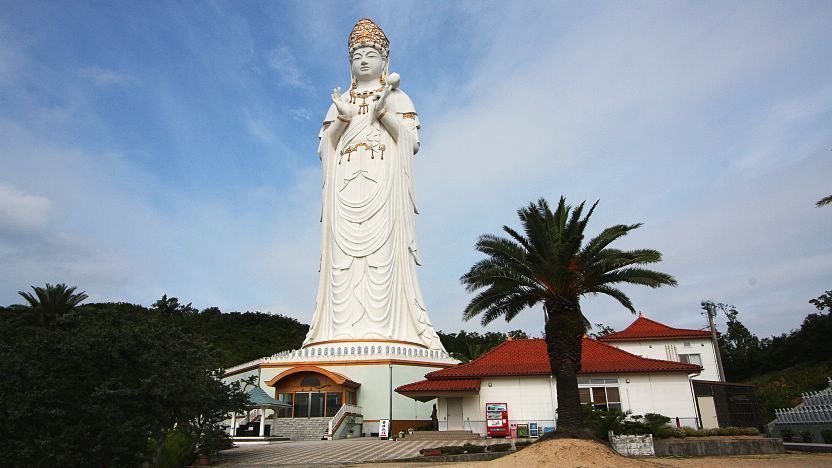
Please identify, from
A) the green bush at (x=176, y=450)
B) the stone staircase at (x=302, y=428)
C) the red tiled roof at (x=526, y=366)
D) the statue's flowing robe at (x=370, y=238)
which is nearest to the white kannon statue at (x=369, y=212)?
the statue's flowing robe at (x=370, y=238)

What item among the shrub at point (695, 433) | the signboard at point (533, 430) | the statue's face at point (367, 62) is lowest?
the shrub at point (695, 433)

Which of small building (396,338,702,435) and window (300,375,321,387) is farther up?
window (300,375,321,387)

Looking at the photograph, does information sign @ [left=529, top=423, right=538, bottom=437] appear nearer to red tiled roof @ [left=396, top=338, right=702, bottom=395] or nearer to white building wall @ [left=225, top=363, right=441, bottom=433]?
red tiled roof @ [left=396, top=338, right=702, bottom=395]

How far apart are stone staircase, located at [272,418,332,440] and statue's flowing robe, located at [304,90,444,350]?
256 inches

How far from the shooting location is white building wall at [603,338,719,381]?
33406 mm

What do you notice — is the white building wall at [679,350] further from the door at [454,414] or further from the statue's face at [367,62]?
the statue's face at [367,62]

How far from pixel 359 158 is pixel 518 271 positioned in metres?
22.2

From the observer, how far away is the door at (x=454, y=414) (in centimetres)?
2447

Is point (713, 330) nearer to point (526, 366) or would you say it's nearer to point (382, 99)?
point (526, 366)

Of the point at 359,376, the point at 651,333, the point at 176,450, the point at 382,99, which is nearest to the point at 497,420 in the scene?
the point at 359,376

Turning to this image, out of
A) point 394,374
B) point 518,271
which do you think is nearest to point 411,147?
point 394,374

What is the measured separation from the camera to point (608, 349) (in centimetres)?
2555

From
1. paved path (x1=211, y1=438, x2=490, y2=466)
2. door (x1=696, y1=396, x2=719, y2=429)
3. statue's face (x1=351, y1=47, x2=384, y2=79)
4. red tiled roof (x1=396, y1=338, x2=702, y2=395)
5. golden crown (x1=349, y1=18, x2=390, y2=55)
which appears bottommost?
paved path (x1=211, y1=438, x2=490, y2=466)

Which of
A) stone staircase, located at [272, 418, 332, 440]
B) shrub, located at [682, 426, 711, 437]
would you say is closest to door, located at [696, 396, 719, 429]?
shrub, located at [682, 426, 711, 437]
